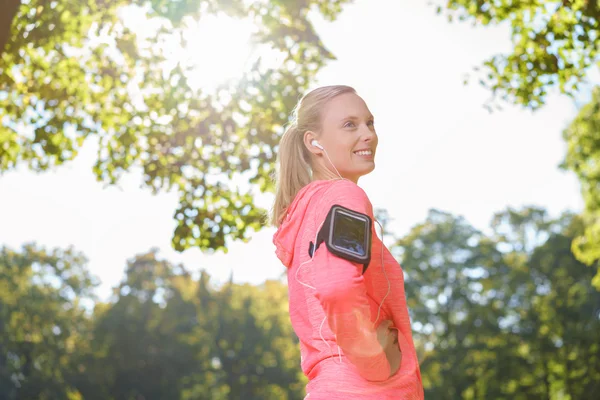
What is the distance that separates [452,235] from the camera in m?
40.9

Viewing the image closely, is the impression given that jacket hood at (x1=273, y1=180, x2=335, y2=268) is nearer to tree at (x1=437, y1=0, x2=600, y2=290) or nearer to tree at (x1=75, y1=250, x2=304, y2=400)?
tree at (x1=437, y1=0, x2=600, y2=290)

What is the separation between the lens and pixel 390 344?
2.43 metres

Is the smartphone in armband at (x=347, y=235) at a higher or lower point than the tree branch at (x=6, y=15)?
lower

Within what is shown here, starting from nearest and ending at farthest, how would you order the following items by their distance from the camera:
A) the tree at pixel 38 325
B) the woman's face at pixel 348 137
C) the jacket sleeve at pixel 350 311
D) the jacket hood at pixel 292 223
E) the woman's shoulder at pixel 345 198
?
the jacket sleeve at pixel 350 311 < the woman's shoulder at pixel 345 198 < the jacket hood at pixel 292 223 < the woman's face at pixel 348 137 < the tree at pixel 38 325

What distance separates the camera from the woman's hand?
239 cm

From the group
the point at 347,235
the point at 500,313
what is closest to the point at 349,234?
the point at 347,235

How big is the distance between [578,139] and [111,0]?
19.0 metres

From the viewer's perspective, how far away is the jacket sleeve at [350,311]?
7.13ft

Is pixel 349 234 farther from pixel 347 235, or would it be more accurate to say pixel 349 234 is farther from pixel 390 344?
pixel 390 344

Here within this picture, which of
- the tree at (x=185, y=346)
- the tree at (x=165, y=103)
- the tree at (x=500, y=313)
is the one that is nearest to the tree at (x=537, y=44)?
the tree at (x=165, y=103)

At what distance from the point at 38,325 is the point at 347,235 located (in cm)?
4595

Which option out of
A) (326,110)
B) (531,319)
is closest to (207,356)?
(531,319)

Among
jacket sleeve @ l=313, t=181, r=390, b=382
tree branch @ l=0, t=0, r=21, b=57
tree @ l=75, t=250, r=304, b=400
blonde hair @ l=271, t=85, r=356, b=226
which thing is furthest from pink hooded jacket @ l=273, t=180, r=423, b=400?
tree @ l=75, t=250, r=304, b=400

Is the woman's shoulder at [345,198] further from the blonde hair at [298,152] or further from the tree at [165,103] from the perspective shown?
the tree at [165,103]
